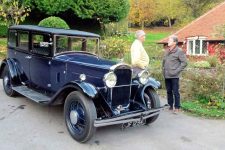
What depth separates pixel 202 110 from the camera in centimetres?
805

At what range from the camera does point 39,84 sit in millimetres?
7754

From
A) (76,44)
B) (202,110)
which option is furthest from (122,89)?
(202,110)

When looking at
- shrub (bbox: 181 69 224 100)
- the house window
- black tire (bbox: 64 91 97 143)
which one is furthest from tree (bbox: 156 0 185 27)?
black tire (bbox: 64 91 97 143)

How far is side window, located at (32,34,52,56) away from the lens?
732 cm

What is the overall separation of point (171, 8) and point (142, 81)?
49.0 meters

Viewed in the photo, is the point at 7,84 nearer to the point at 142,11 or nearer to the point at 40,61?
the point at 40,61

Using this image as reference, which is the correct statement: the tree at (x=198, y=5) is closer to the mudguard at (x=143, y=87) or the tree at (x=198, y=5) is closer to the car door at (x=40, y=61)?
the car door at (x=40, y=61)

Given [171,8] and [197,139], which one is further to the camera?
[171,8]

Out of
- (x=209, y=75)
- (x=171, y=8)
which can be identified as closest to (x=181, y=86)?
(x=209, y=75)

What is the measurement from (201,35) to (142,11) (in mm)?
27827

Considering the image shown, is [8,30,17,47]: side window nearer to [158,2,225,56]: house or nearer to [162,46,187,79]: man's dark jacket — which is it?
[162,46,187,79]: man's dark jacket

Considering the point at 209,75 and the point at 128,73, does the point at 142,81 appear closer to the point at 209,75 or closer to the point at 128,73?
the point at 128,73

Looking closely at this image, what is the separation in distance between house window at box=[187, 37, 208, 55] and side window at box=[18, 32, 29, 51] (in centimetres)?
1859

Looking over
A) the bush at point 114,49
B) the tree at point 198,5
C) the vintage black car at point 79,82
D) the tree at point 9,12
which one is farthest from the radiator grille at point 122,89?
the tree at point 198,5
